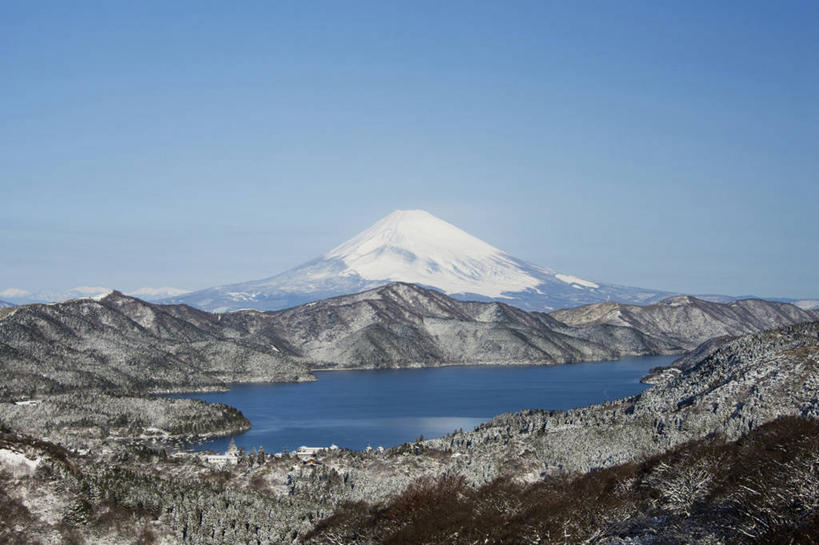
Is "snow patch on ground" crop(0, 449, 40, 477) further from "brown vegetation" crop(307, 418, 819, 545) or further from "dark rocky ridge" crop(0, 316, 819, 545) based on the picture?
"brown vegetation" crop(307, 418, 819, 545)

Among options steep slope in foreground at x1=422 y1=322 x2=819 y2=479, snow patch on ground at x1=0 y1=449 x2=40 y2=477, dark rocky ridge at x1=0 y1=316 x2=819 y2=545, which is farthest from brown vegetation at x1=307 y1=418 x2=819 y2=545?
snow patch on ground at x1=0 y1=449 x2=40 y2=477

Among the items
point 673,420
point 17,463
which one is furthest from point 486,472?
point 17,463

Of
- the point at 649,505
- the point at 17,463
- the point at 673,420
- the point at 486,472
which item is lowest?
the point at 486,472

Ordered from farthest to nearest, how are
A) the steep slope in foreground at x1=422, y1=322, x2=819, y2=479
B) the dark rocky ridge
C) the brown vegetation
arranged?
the steep slope in foreground at x1=422, y1=322, x2=819, y2=479 → the dark rocky ridge → the brown vegetation

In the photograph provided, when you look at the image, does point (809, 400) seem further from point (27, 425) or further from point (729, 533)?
point (27, 425)

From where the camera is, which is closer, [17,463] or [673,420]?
[17,463]

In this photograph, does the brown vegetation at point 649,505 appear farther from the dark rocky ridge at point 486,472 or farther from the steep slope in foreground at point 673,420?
the steep slope in foreground at point 673,420

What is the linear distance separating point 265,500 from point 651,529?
51405 mm

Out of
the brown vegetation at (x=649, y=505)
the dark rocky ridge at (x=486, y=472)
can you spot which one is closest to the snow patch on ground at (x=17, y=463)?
the dark rocky ridge at (x=486, y=472)

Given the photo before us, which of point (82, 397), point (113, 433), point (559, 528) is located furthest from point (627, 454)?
point (82, 397)

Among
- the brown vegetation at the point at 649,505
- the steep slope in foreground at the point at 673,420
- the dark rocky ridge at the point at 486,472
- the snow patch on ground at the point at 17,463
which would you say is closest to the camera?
the brown vegetation at the point at 649,505

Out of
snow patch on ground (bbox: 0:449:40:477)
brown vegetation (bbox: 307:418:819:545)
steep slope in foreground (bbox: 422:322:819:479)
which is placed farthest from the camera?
steep slope in foreground (bbox: 422:322:819:479)

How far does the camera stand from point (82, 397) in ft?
568

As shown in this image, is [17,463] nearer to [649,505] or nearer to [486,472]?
[486,472]
